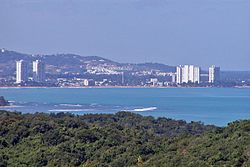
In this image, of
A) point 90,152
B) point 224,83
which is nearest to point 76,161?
point 90,152

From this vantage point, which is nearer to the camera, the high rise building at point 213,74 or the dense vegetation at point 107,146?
the dense vegetation at point 107,146

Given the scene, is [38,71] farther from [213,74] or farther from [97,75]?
[213,74]

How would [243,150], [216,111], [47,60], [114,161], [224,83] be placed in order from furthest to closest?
[47,60] → [224,83] → [216,111] → [114,161] → [243,150]

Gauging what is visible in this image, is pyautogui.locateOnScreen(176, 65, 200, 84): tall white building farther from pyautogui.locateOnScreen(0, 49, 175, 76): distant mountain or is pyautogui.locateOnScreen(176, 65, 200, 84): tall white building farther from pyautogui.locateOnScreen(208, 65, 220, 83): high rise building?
pyautogui.locateOnScreen(0, 49, 175, 76): distant mountain

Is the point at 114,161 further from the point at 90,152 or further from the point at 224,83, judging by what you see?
the point at 224,83

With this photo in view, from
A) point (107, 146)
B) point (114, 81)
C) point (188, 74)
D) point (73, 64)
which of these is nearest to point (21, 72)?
point (114, 81)

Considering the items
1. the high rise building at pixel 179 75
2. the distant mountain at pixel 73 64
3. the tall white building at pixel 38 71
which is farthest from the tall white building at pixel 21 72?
the high rise building at pixel 179 75

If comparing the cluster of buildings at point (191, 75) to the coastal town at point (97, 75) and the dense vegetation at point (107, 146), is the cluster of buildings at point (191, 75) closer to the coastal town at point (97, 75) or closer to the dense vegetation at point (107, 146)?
the coastal town at point (97, 75)
